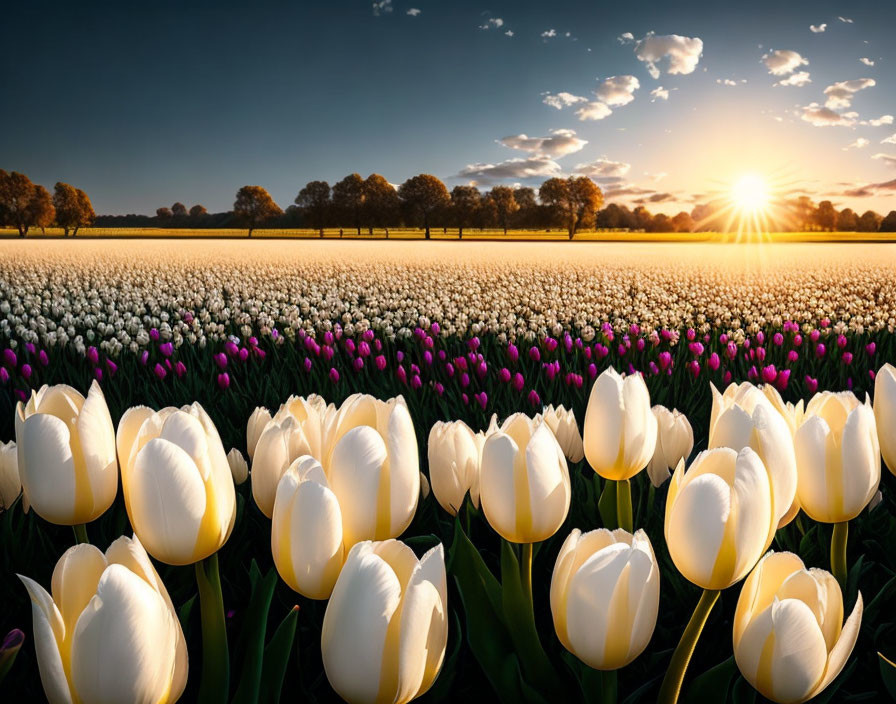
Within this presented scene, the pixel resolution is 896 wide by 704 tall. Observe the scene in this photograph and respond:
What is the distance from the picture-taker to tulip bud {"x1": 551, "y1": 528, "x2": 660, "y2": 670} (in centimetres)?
89

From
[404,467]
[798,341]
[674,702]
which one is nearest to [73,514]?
[404,467]

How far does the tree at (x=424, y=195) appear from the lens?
9531 centimetres

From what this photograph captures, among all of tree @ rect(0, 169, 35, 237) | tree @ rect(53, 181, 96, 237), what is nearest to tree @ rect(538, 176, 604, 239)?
tree @ rect(53, 181, 96, 237)

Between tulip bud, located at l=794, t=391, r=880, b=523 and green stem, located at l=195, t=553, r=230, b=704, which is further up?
tulip bud, located at l=794, t=391, r=880, b=523

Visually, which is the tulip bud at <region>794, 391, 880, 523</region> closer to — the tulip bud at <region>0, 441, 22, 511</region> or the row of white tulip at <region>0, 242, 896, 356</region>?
the tulip bud at <region>0, 441, 22, 511</region>

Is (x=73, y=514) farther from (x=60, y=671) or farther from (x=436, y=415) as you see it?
(x=436, y=415)

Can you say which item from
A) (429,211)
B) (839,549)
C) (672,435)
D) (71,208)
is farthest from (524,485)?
(71,208)

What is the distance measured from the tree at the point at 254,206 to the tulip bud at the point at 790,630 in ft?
349

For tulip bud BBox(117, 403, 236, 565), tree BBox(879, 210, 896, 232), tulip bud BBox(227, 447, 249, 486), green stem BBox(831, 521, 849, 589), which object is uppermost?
tree BBox(879, 210, 896, 232)

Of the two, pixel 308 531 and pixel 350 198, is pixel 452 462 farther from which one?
pixel 350 198

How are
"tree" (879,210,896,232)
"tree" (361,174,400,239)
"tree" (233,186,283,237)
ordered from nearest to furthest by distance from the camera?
"tree" (879,210,896,232)
"tree" (361,174,400,239)
"tree" (233,186,283,237)

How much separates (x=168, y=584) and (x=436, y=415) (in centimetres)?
212

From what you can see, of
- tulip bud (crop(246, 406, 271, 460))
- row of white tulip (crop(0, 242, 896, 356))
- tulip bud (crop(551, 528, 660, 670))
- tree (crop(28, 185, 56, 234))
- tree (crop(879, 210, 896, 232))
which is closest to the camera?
tulip bud (crop(551, 528, 660, 670))

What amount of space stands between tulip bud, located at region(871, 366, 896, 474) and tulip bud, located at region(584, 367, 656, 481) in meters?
0.49
